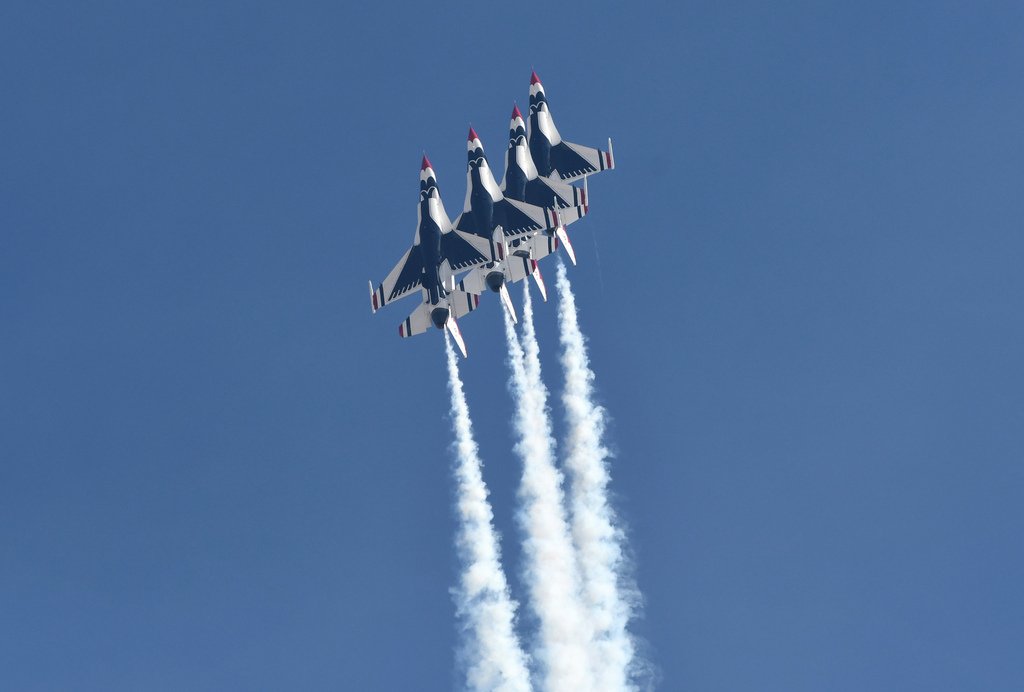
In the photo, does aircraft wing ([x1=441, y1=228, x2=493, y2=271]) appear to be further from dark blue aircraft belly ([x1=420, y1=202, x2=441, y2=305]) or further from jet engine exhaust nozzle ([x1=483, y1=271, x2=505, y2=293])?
jet engine exhaust nozzle ([x1=483, y1=271, x2=505, y2=293])

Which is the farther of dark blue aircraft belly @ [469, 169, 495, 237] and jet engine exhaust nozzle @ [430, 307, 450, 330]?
dark blue aircraft belly @ [469, 169, 495, 237]

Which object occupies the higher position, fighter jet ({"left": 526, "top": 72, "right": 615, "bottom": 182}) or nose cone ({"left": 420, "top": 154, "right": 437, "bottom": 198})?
fighter jet ({"left": 526, "top": 72, "right": 615, "bottom": 182})

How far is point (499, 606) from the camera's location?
9306 cm

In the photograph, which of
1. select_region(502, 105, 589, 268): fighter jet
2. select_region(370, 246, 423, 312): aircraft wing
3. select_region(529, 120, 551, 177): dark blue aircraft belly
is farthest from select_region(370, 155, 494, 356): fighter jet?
select_region(529, 120, 551, 177): dark blue aircraft belly

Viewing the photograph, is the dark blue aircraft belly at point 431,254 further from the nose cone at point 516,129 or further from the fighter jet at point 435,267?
the nose cone at point 516,129

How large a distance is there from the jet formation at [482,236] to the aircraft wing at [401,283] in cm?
6

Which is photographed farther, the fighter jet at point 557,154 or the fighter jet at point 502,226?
the fighter jet at point 557,154

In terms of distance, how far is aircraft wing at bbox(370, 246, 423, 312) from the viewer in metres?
95.8

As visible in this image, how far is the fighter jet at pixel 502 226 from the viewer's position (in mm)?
93125

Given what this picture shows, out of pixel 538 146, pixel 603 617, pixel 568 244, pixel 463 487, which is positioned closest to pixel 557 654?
pixel 603 617

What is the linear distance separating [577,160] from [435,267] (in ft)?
49.5

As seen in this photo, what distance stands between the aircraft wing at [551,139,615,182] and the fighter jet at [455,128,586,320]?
5597mm

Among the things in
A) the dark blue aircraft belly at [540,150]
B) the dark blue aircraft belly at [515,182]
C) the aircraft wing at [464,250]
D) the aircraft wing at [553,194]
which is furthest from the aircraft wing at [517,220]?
the dark blue aircraft belly at [540,150]

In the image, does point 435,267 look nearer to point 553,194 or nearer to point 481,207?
point 481,207
